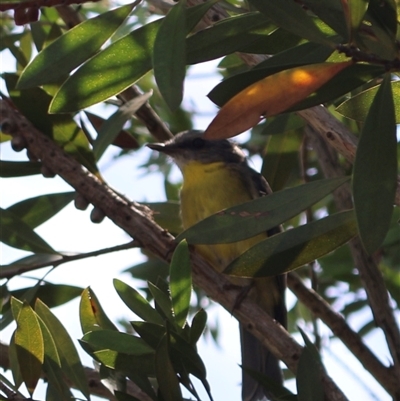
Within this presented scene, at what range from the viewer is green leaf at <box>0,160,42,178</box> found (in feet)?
11.2

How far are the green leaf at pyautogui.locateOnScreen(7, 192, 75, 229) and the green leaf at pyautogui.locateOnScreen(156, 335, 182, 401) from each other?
1515mm

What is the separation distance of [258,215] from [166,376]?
18.1 inches

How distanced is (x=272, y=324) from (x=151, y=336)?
2.15 ft

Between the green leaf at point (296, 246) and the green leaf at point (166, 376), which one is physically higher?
the green leaf at point (296, 246)

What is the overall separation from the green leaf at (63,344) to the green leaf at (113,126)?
867 mm

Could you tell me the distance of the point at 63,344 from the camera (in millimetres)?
2523

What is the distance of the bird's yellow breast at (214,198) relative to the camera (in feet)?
16.0

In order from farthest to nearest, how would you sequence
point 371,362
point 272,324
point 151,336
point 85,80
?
point 371,362 < point 272,324 < point 151,336 < point 85,80

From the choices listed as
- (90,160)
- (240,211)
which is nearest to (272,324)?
(240,211)

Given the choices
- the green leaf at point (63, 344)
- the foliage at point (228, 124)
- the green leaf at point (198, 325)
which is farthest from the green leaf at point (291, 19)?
the green leaf at point (63, 344)

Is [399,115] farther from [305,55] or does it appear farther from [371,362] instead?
[371,362]

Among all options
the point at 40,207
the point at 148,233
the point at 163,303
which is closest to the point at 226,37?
the point at 163,303

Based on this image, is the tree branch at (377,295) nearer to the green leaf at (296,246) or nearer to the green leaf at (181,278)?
the green leaf at (296,246)

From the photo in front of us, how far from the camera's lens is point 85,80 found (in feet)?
6.70
